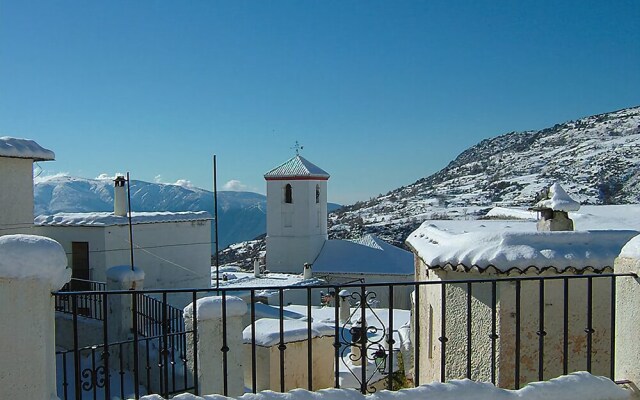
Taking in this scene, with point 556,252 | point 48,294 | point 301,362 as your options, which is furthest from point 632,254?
point 301,362

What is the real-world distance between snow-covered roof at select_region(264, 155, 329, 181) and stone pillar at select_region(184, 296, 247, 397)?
82.7 feet

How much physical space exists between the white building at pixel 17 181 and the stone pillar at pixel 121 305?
2.98m

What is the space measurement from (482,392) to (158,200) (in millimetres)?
103907

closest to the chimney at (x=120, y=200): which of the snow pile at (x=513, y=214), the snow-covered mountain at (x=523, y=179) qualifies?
the snow pile at (x=513, y=214)

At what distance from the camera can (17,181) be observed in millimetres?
11328

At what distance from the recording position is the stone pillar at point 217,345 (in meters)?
5.74

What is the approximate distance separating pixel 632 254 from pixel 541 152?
8341 centimetres

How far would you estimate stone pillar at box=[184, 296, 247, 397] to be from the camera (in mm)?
5738

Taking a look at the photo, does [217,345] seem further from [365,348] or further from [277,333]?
[365,348]

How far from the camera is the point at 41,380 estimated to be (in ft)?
8.13

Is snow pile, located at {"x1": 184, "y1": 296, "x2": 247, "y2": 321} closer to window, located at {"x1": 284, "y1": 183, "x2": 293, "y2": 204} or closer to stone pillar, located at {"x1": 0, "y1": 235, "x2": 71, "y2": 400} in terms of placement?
stone pillar, located at {"x1": 0, "y1": 235, "x2": 71, "y2": 400}

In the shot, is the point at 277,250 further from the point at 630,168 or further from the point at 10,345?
the point at 630,168

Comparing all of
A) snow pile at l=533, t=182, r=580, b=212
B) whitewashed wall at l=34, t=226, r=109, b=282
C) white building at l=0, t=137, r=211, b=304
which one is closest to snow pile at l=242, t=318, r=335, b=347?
snow pile at l=533, t=182, r=580, b=212

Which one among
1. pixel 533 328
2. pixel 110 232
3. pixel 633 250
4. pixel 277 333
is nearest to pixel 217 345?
pixel 277 333
